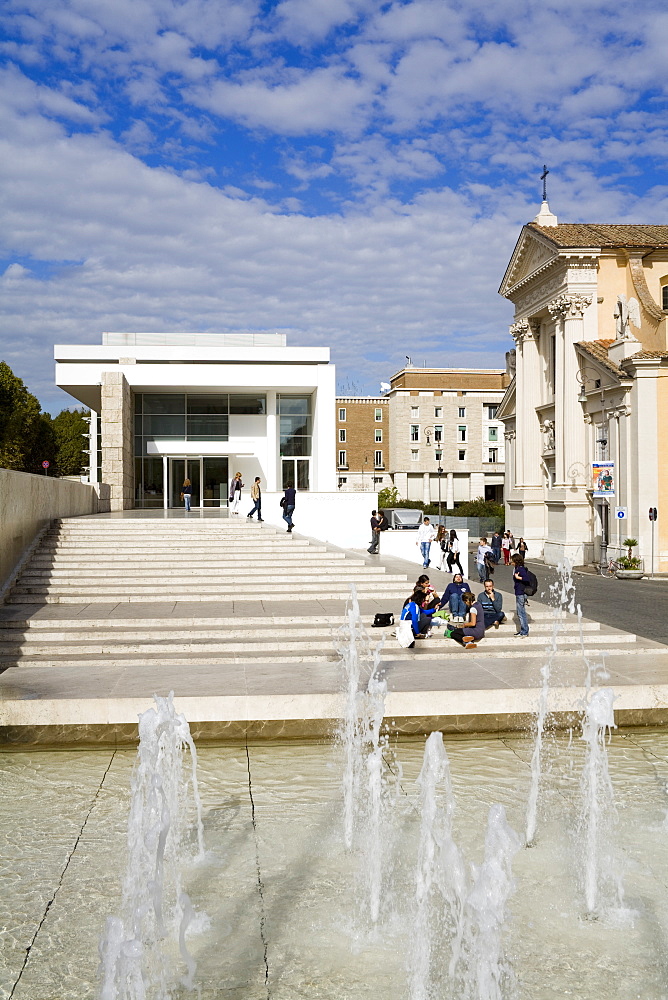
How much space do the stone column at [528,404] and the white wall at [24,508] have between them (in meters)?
29.1

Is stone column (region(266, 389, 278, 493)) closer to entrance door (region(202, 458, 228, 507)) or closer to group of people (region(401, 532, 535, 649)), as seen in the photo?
entrance door (region(202, 458, 228, 507))

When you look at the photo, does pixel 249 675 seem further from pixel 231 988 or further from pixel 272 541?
pixel 272 541

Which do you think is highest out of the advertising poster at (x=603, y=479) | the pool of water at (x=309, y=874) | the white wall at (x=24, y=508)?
the advertising poster at (x=603, y=479)

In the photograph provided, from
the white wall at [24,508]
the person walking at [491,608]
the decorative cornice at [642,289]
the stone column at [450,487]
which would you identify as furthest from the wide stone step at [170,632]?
the stone column at [450,487]

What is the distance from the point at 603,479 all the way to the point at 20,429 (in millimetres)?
40878

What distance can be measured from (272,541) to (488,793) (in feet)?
48.5

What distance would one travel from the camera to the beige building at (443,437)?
89.0 m

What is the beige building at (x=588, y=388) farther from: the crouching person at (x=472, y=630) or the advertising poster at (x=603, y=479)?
the crouching person at (x=472, y=630)

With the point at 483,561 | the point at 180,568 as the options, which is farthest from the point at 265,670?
the point at 483,561

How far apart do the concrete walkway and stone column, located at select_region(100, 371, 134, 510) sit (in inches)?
782

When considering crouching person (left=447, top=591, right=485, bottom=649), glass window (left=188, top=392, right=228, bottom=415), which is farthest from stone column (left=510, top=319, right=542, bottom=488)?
crouching person (left=447, top=591, right=485, bottom=649)

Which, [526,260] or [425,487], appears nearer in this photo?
[526,260]

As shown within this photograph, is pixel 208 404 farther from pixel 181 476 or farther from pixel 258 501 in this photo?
pixel 258 501

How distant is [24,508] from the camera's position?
1858 cm
